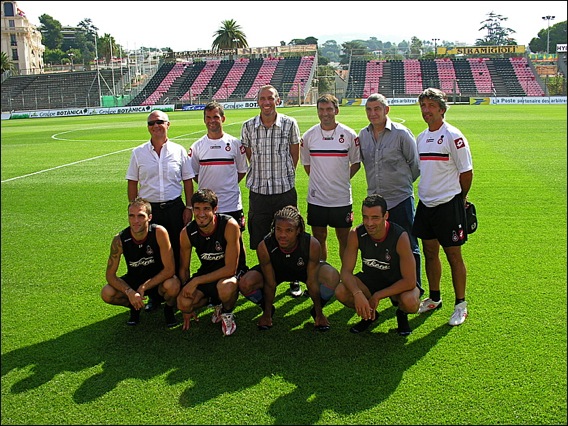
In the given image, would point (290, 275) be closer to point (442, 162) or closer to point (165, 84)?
point (442, 162)

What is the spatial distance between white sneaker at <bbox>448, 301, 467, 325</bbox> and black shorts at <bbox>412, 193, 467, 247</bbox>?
1.75ft

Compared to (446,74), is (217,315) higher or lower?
lower

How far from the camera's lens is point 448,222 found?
4879 mm

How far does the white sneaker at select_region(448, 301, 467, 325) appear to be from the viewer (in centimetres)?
489

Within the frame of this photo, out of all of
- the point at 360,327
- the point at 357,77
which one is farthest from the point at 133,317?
the point at 357,77

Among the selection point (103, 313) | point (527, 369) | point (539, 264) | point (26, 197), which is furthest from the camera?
point (26, 197)

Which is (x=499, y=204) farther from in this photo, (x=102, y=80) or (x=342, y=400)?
(x=102, y=80)

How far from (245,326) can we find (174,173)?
1.63 m

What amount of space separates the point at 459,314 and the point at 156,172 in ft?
9.94

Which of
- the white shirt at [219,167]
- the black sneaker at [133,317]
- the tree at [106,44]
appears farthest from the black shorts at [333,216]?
the tree at [106,44]

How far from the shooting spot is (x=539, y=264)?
6359 millimetres

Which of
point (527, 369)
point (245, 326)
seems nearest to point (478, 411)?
point (527, 369)

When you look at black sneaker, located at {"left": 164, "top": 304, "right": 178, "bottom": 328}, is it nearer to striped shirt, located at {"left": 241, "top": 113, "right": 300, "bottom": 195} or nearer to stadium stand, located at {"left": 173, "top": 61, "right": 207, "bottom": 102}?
striped shirt, located at {"left": 241, "top": 113, "right": 300, "bottom": 195}

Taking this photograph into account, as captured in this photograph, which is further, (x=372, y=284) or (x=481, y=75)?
(x=481, y=75)
